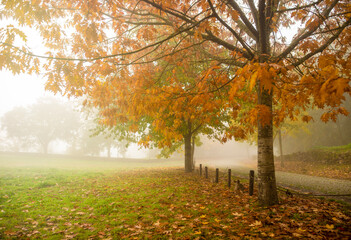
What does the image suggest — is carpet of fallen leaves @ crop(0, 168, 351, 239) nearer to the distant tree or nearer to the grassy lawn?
the grassy lawn

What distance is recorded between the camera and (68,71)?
4961 mm

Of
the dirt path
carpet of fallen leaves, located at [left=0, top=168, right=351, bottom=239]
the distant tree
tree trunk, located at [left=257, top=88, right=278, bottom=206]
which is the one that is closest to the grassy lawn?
carpet of fallen leaves, located at [left=0, top=168, right=351, bottom=239]

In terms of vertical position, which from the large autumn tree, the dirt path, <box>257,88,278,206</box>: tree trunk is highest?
the large autumn tree

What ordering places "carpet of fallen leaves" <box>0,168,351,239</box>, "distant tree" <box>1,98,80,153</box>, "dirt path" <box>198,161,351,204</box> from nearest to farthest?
"carpet of fallen leaves" <box>0,168,351,239</box>
"dirt path" <box>198,161,351,204</box>
"distant tree" <box>1,98,80,153</box>

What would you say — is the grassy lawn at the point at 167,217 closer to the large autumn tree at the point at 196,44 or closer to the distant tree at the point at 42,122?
the large autumn tree at the point at 196,44

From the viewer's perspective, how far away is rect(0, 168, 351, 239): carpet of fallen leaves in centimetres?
409

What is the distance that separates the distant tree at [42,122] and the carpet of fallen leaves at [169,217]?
37.9 m

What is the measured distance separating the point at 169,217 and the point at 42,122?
4656cm

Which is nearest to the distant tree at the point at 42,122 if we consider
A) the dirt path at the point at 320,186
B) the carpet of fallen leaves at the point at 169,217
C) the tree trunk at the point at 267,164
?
the carpet of fallen leaves at the point at 169,217

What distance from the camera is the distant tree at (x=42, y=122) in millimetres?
40156

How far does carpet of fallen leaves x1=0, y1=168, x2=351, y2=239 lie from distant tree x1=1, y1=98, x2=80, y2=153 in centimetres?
3794

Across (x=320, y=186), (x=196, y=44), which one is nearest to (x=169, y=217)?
(x=196, y=44)

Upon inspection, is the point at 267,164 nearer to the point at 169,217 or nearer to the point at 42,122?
the point at 169,217

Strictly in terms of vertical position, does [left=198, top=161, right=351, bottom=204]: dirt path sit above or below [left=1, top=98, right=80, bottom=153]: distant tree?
below
